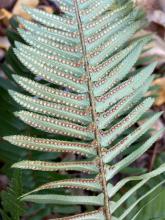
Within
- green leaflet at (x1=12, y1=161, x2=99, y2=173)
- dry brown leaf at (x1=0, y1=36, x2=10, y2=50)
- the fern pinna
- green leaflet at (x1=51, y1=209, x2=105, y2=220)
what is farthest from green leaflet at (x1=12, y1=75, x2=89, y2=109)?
dry brown leaf at (x1=0, y1=36, x2=10, y2=50)

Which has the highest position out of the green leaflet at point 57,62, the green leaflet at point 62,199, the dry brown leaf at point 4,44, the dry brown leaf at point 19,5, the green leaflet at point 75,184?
the dry brown leaf at point 19,5

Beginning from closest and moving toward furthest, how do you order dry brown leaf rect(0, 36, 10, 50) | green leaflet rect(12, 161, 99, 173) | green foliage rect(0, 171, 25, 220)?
1. green leaflet rect(12, 161, 99, 173)
2. green foliage rect(0, 171, 25, 220)
3. dry brown leaf rect(0, 36, 10, 50)

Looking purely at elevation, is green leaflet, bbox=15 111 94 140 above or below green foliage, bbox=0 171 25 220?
above

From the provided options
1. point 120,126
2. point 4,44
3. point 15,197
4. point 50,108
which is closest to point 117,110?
point 120,126

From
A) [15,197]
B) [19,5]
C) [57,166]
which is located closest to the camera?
[57,166]

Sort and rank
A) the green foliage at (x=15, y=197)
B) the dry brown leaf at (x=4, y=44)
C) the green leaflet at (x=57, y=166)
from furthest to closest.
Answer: the dry brown leaf at (x=4, y=44)
the green foliage at (x=15, y=197)
the green leaflet at (x=57, y=166)

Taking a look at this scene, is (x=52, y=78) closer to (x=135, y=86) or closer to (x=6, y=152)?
(x=135, y=86)

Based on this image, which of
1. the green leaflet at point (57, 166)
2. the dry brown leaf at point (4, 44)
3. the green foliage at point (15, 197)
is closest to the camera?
the green leaflet at point (57, 166)

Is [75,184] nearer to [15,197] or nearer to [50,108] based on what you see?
[50,108]

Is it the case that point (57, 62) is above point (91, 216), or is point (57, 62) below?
above

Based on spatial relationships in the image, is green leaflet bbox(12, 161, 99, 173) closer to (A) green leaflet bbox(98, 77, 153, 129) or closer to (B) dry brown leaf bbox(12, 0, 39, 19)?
(A) green leaflet bbox(98, 77, 153, 129)

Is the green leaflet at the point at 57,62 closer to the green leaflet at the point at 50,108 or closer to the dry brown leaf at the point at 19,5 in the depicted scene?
the green leaflet at the point at 50,108

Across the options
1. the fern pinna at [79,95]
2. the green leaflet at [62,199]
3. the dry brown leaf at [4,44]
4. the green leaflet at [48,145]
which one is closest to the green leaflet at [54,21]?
the fern pinna at [79,95]
